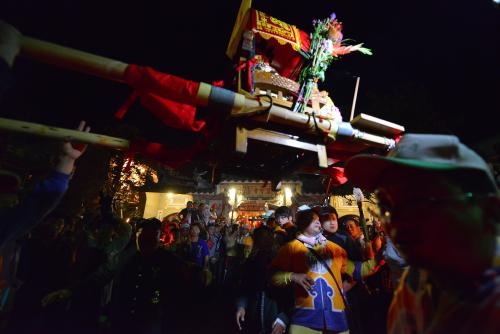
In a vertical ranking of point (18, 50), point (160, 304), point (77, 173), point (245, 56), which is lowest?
point (160, 304)

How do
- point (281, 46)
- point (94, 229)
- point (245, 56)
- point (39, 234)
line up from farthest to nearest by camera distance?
1. point (94, 229)
2. point (39, 234)
3. point (281, 46)
4. point (245, 56)

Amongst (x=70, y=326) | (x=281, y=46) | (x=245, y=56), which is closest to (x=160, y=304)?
(x=70, y=326)

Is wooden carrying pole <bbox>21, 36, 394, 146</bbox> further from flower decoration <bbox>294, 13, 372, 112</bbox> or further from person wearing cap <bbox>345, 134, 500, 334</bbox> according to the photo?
person wearing cap <bbox>345, 134, 500, 334</bbox>

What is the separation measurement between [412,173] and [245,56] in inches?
99.6

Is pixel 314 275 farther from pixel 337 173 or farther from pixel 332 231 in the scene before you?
pixel 337 173

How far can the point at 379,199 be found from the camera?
5.60ft

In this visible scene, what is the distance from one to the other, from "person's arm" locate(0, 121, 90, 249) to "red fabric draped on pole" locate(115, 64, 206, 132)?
0.72 m

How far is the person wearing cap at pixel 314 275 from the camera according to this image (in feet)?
11.9

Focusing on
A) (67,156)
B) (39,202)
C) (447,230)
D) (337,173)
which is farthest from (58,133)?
(337,173)

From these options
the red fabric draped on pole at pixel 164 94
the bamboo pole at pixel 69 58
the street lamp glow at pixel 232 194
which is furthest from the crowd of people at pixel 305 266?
the street lamp glow at pixel 232 194

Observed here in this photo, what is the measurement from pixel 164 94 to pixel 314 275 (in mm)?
3606

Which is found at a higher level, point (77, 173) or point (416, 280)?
point (416, 280)

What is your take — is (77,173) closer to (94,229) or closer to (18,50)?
(94,229)

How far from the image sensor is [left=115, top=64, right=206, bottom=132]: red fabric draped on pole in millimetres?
2242
